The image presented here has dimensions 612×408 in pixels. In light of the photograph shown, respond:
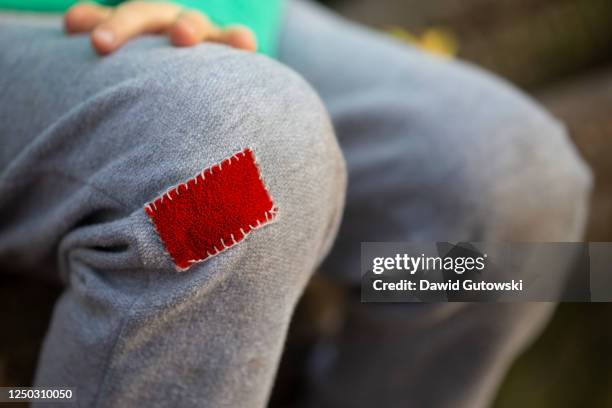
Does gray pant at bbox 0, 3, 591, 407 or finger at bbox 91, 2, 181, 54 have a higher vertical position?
finger at bbox 91, 2, 181, 54

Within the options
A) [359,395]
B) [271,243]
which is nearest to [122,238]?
[271,243]

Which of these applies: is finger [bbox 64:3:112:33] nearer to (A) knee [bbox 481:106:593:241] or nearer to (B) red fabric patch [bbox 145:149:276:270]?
(B) red fabric patch [bbox 145:149:276:270]

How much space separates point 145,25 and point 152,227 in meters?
0.21

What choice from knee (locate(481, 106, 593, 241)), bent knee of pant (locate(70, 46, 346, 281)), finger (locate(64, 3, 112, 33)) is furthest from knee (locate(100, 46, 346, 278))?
knee (locate(481, 106, 593, 241))

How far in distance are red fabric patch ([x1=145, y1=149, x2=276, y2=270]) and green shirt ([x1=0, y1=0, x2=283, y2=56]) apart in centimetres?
25

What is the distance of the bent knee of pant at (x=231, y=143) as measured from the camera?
1.22ft

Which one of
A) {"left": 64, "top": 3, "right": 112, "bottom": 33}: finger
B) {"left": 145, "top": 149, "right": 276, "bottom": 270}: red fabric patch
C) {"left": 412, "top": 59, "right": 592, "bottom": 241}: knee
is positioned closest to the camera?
{"left": 145, "top": 149, "right": 276, "bottom": 270}: red fabric patch

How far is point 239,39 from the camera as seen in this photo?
487 millimetres

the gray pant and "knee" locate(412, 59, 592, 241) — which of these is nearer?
the gray pant

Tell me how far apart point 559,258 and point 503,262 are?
97mm

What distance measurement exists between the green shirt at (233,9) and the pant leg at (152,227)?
0.14 meters

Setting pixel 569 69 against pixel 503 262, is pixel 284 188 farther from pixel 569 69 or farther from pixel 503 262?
pixel 569 69

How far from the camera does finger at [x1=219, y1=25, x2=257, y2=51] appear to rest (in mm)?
488

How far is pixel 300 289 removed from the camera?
427 mm
